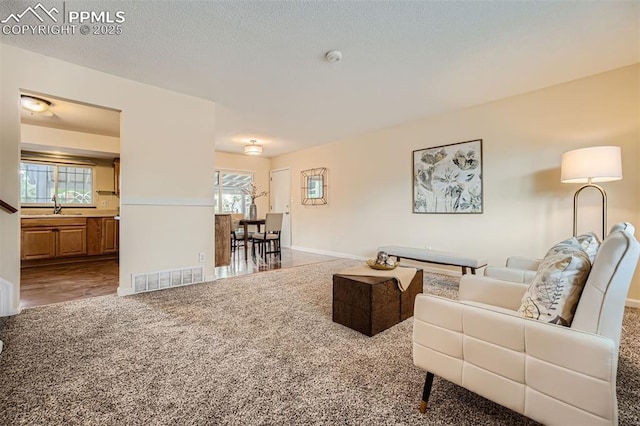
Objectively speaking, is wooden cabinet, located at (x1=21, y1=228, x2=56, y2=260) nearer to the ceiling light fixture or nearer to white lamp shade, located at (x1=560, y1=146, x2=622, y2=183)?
the ceiling light fixture

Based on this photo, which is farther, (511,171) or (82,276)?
(82,276)

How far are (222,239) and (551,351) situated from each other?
4.25 metres

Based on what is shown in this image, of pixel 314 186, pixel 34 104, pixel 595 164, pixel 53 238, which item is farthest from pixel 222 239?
pixel 595 164

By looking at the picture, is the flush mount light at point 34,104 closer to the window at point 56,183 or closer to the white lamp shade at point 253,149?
the window at point 56,183

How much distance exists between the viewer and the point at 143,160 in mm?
3268

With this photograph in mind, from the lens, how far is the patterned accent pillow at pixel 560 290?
1110 mm

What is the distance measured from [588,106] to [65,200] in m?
8.40

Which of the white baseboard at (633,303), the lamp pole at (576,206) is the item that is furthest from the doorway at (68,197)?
the white baseboard at (633,303)

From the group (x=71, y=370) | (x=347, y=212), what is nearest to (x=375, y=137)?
(x=347, y=212)

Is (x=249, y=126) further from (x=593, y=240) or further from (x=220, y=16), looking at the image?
(x=593, y=240)

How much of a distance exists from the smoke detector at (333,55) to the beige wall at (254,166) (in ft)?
16.3

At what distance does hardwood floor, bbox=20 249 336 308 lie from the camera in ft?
10.3

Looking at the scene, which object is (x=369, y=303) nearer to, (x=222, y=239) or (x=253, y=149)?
(x=222, y=239)

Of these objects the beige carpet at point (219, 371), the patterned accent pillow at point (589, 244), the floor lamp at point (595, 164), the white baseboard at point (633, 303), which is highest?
the floor lamp at point (595, 164)
